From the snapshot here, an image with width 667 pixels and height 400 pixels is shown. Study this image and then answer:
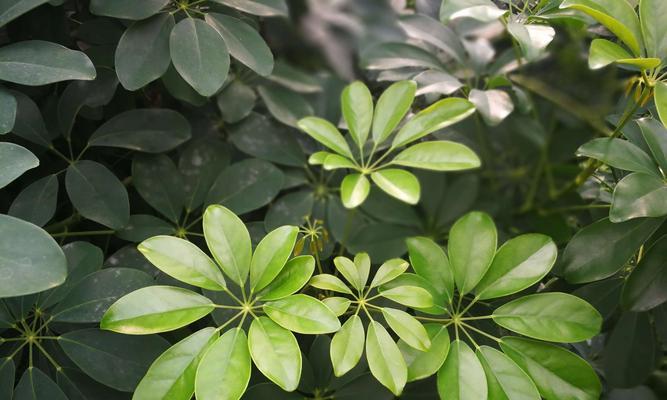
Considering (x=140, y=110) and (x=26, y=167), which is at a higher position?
(x=26, y=167)

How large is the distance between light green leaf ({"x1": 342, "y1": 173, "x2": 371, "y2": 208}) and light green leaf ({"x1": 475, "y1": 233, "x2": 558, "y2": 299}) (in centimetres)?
21

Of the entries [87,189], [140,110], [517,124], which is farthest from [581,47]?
[87,189]

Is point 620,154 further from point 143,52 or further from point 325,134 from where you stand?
point 143,52

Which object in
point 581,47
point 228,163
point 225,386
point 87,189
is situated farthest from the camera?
point 581,47

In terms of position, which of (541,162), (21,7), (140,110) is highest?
(21,7)

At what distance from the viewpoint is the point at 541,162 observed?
140cm

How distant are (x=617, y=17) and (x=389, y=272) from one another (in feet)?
1.55

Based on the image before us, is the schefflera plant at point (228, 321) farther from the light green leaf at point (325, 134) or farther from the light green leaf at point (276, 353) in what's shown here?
the light green leaf at point (325, 134)

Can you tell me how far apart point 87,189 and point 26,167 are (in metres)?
0.23

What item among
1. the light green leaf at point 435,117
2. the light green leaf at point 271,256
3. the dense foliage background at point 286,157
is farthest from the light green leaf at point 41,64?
the light green leaf at point 435,117

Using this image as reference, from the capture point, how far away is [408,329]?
724mm

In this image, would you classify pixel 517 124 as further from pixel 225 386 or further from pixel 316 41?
pixel 225 386

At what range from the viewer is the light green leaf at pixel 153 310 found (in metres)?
0.67

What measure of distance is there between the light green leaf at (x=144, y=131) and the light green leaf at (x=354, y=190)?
0.33m
